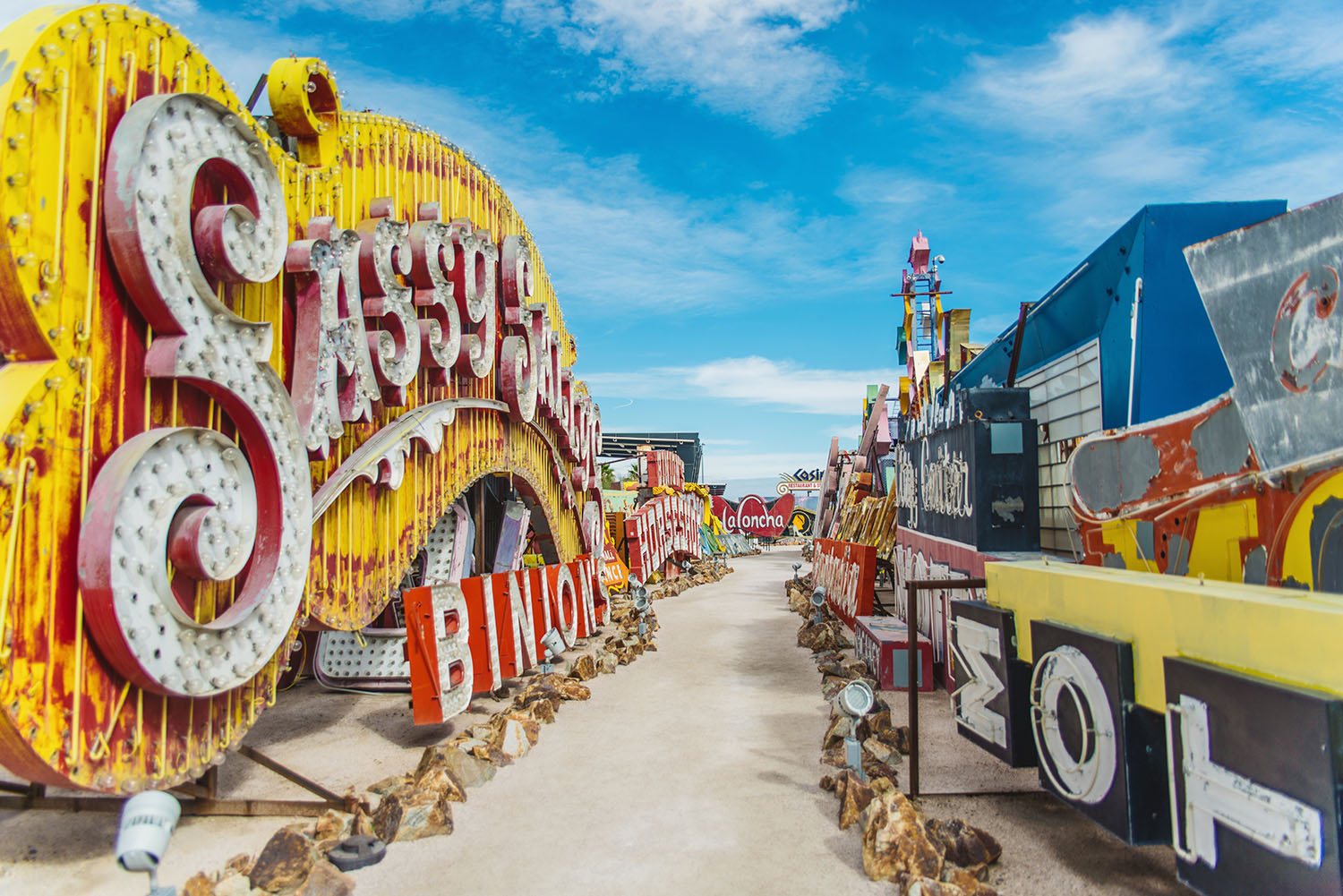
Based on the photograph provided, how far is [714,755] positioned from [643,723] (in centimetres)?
136

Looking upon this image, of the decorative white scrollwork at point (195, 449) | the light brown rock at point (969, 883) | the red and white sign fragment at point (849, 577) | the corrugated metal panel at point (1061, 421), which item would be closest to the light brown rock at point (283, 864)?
the decorative white scrollwork at point (195, 449)

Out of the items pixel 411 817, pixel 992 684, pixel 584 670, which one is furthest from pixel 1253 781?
pixel 584 670

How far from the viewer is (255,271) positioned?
16.4 feet

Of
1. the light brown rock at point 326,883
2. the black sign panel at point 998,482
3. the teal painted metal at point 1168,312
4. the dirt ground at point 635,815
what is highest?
the teal painted metal at point 1168,312

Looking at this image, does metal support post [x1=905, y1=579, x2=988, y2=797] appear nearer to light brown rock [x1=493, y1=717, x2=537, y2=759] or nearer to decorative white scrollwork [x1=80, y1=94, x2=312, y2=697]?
light brown rock [x1=493, y1=717, x2=537, y2=759]

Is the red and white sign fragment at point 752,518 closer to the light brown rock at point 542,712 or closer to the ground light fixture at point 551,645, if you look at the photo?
the ground light fixture at point 551,645

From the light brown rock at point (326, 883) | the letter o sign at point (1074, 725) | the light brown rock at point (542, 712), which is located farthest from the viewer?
the light brown rock at point (542, 712)

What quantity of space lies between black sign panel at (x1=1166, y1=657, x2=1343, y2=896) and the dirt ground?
3.88 ft

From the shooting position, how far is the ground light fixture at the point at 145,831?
2783 mm

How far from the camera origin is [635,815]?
5.83m

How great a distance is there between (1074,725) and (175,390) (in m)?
5.47

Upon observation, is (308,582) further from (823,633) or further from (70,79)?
(823,633)

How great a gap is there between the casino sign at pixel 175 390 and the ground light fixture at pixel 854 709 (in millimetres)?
4077

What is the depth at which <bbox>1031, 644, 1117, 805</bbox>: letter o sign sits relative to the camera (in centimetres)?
410
